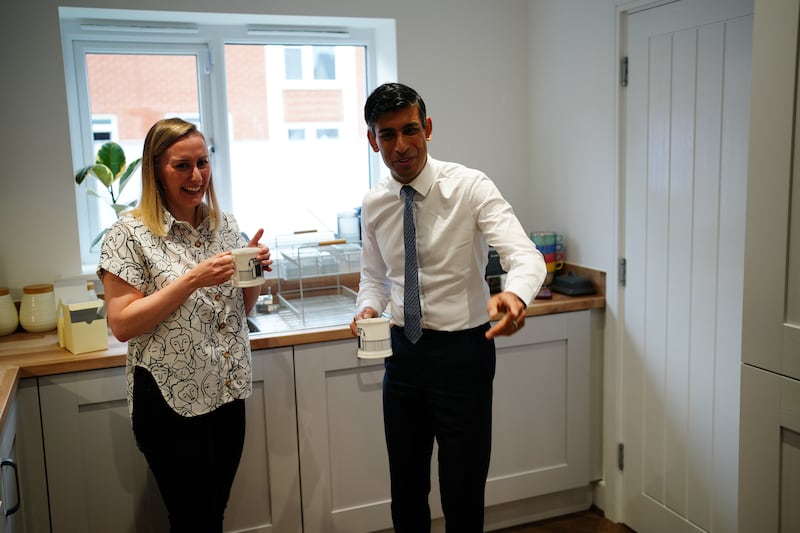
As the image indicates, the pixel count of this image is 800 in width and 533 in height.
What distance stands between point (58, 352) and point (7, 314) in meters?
0.37

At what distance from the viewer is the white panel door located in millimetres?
2307

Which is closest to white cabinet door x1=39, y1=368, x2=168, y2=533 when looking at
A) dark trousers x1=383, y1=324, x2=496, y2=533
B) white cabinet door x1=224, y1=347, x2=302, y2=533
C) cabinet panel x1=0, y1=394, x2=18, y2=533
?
cabinet panel x1=0, y1=394, x2=18, y2=533

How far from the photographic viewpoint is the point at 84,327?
228 centimetres

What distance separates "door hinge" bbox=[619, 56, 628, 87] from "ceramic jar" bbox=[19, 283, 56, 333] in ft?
7.23

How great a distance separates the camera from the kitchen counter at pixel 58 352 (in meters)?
2.17

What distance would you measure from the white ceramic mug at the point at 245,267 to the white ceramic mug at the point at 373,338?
303 mm

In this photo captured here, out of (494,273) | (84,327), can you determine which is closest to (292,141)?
(494,273)

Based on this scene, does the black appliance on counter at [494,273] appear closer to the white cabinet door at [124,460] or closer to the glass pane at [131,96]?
the white cabinet door at [124,460]

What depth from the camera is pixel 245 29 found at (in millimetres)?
3070

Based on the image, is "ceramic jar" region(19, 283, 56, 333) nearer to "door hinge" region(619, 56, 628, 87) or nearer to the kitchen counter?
the kitchen counter

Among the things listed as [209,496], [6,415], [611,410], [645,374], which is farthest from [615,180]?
[6,415]

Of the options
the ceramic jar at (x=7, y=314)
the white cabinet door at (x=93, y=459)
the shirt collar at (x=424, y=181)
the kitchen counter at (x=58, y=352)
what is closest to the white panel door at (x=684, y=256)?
the kitchen counter at (x=58, y=352)

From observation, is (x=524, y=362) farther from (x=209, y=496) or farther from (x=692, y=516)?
(x=209, y=496)

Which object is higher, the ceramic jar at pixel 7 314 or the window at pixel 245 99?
the window at pixel 245 99
